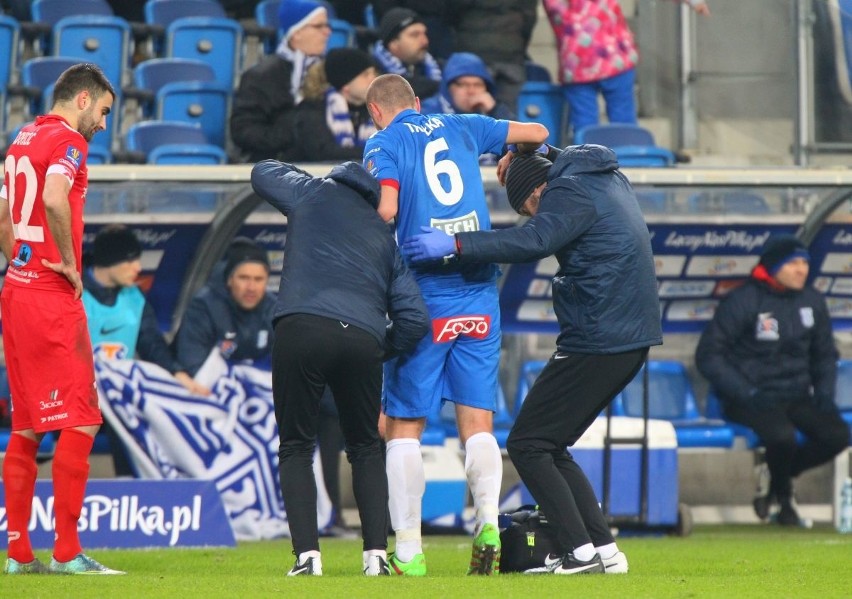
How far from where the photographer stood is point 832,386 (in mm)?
10617

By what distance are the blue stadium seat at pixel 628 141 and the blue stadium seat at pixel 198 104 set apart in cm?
266

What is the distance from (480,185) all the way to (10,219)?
1.98 m

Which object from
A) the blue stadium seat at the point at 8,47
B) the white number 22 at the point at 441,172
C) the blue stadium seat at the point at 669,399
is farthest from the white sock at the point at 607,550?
the blue stadium seat at the point at 8,47

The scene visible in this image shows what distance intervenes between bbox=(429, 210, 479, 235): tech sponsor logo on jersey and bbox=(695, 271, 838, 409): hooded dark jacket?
4575mm

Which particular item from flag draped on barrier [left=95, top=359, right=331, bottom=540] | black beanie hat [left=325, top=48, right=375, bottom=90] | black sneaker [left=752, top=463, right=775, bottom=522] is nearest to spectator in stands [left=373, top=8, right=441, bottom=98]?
black beanie hat [left=325, top=48, right=375, bottom=90]

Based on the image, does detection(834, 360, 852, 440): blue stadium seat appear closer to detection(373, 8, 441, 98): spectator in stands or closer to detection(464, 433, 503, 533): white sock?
detection(373, 8, 441, 98): spectator in stands

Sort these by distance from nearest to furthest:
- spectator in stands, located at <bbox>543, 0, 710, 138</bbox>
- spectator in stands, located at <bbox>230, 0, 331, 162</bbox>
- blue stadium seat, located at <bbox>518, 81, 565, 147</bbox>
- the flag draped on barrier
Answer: the flag draped on barrier < spectator in stands, located at <bbox>230, 0, 331, 162</bbox> < spectator in stands, located at <bbox>543, 0, 710, 138</bbox> < blue stadium seat, located at <bbox>518, 81, 565, 147</bbox>

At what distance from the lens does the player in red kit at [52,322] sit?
6.42 meters

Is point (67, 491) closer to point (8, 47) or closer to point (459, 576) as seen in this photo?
point (459, 576)

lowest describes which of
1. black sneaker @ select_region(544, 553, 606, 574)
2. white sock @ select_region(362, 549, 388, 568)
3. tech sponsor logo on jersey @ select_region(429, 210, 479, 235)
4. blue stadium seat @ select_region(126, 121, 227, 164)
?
black sneaker @ select_region(544, 553, 606, 574)

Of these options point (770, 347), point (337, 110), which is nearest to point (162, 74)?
point (337, 110)

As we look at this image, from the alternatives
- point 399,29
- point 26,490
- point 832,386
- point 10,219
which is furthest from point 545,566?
point 399,29

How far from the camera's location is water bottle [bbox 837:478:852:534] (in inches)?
399

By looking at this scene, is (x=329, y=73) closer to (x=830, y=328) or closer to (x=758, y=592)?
(x=830, y=328)
